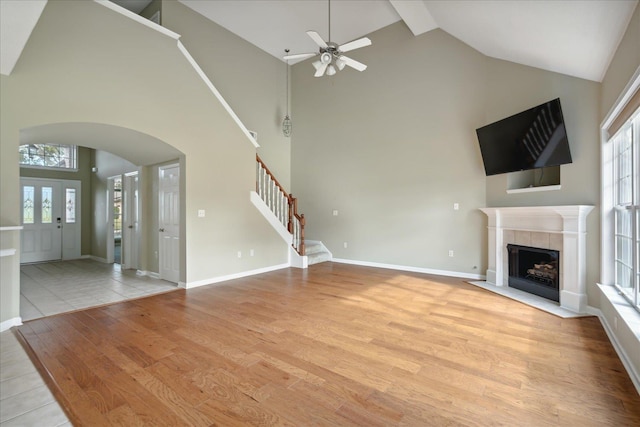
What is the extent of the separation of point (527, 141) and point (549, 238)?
4.61 ft

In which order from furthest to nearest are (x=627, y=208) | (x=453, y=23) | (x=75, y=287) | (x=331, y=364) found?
(x=75, y=287) < (x=453, y=23) < (x=627, y=208) < (x=331, y=364)

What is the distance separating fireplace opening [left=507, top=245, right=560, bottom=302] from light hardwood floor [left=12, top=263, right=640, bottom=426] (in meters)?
0.63

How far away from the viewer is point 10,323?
3297 mm

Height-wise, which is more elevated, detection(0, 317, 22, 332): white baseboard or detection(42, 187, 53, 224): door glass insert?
detection(42, 187, 53, 224): door glass insert

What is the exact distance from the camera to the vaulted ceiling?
2688 mm

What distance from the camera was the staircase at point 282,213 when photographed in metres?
6.34

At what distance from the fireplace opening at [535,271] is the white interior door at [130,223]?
7.10 m

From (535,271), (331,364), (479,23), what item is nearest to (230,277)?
(331,364)

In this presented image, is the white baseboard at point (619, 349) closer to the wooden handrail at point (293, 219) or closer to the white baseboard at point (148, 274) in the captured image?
the wooden handrail at point (293, 219)

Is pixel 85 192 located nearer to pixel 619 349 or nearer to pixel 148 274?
pixel 148 274

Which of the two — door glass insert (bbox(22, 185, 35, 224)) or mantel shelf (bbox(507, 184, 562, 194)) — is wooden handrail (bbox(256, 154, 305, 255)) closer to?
mantel shelf (bbox(507, 184, 562, 194))

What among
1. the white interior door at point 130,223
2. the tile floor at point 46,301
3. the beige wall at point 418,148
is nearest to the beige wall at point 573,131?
the beige wall at point 418,148

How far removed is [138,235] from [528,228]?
718cm

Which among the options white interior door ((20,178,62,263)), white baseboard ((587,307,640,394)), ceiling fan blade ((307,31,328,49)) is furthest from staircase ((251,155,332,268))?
white interior door ((20,178,62,263))
